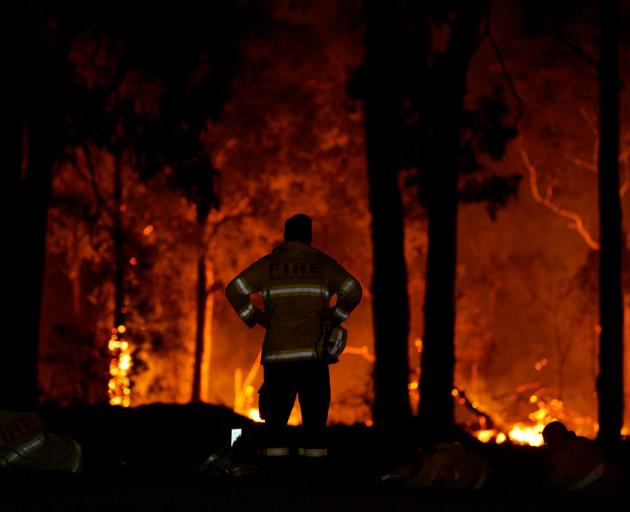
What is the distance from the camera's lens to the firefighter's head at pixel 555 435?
24.2ft

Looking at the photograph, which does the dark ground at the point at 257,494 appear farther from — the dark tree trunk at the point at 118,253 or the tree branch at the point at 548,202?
the tree branch at the point at 548,202

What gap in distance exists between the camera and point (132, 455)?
33.7 feet

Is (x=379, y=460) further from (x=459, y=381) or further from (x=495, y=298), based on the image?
(x=495, y=298)

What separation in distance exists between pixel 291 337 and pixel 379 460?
8.94ft

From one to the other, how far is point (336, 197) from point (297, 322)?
29649 millimetres

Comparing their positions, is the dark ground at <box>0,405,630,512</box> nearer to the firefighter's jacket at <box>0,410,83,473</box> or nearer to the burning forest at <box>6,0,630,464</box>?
the firefighter's jacket at <box>0,410,83,473</box>

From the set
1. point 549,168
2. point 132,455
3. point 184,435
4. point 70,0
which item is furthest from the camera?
point 549,168

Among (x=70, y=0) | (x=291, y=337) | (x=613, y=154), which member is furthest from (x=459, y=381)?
(x=291, y=337)

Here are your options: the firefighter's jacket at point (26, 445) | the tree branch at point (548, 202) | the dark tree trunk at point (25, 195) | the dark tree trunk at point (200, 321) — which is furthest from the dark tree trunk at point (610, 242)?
the dark tree trunk at point (200, 321)

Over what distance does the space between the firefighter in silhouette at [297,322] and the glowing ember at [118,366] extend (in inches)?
741

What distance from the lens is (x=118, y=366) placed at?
27.8m

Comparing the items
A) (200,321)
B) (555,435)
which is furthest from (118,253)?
(555,435)

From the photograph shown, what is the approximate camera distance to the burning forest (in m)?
16.9

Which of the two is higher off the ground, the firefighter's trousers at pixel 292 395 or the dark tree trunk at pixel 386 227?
the dark tree trunk at pixel 386 227
